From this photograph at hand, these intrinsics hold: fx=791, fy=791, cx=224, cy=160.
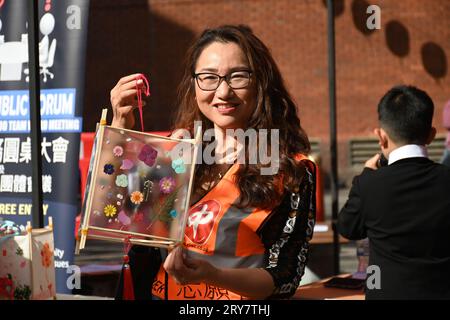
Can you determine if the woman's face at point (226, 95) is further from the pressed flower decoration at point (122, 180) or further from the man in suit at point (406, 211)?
the man in suit at point (406, 211)

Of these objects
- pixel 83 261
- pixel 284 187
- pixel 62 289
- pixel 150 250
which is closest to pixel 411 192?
pixel 284 187

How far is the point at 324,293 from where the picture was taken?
3771mm

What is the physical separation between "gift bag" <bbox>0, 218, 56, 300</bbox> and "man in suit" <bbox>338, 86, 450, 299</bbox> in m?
1.11

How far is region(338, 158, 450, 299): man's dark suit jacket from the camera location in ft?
8.22

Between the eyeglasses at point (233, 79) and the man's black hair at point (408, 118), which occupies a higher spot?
the eyeglasses at point (233, 79)

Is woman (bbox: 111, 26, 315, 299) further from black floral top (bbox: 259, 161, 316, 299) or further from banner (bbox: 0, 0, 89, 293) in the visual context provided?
banner (bbox: 0, 0, 89, 293)

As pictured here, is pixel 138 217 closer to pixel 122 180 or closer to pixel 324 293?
pixel 122 180

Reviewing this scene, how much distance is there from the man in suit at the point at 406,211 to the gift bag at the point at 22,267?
1.11 meters

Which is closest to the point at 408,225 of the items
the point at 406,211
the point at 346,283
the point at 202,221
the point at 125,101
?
the point at 406,211

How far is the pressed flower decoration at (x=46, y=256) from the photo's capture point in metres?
2.10

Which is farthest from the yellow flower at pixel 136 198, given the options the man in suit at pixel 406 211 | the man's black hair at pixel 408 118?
the man's black hair at pixel 408 118
